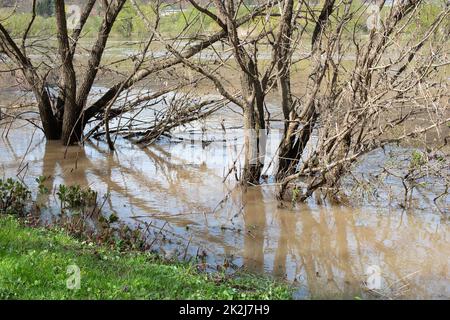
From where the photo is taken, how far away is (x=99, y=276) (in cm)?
577

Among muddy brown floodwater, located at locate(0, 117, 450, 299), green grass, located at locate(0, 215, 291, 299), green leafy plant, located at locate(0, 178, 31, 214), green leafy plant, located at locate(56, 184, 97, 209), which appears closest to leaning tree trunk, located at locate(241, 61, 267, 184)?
muddy brown floodwater, located at locate(0, 117, 450, 299)

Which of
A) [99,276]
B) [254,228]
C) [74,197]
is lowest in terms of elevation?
[99,276]

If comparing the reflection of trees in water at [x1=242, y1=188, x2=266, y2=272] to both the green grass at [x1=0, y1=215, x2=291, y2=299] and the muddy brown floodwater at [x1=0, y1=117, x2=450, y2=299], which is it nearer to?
the muddy brown floodwater at [x1=0, y1=117, x2=450, y2=299]

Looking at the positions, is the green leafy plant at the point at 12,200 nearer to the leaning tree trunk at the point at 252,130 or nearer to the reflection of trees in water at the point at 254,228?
the reflection of trees in water at the point at 254,228

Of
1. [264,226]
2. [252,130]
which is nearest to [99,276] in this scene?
[264,226]

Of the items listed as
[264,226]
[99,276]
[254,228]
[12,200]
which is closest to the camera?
[99,276]

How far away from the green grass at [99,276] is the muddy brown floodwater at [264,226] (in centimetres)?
65

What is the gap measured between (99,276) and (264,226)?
11.0ft

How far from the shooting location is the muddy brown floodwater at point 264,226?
7.02 m

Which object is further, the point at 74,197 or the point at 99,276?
the point at 74,197

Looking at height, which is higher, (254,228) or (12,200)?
(12,200)

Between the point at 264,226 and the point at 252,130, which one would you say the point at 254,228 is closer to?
the point at 264,226

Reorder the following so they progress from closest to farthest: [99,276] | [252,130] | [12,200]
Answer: [99,276] → [12,200] → [252,130]
